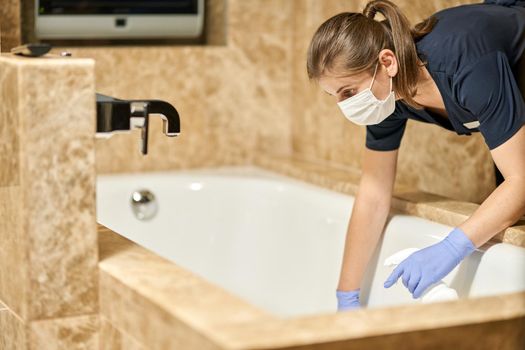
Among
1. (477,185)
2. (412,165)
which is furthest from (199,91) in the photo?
(477,185)

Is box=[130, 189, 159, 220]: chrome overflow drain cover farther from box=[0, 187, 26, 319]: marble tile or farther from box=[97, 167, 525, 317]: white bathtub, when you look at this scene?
box=[0, 187, 26, 319]: marble tile

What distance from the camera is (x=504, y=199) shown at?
5.83 ft

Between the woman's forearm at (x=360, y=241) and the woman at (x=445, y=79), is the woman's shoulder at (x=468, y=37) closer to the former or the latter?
the woman at (x=445, y=79)

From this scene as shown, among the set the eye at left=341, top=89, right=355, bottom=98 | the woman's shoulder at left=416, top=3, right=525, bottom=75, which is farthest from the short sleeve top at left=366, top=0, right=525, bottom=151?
the eye at left=341, top=89, right=355, bottom=98

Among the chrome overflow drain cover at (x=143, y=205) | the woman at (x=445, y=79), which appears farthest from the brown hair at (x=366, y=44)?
the chrome overflow drain cover at (x=143, y=205)

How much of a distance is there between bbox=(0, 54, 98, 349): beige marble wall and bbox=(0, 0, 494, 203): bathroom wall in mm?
1020

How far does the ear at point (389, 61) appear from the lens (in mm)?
1814

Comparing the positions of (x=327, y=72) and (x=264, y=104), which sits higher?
(x=327, y=72)

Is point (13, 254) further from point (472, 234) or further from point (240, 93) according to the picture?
point (240, 93)

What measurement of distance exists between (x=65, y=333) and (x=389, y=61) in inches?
28.7

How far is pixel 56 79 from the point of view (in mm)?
1585

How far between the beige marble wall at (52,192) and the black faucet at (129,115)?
42mm

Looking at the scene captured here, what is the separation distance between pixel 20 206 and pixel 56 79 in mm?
206

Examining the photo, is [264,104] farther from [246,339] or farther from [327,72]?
[246,339]
